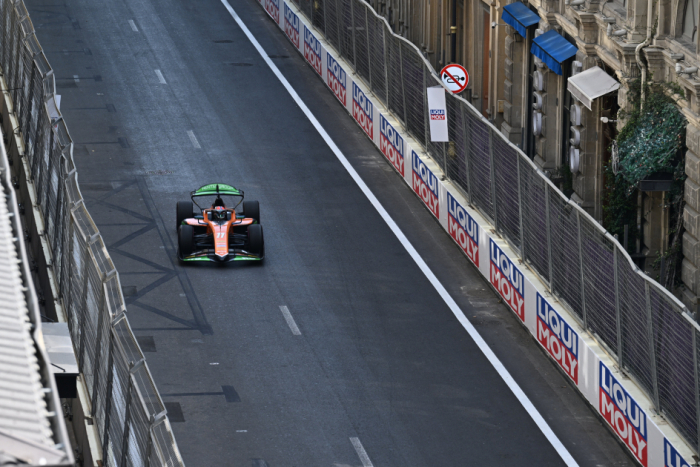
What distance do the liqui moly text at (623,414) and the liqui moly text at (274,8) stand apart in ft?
81.1

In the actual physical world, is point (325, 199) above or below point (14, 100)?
below

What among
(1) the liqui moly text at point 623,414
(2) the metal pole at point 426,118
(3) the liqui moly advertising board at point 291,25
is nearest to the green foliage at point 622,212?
(2) the metal pole at point 426,118

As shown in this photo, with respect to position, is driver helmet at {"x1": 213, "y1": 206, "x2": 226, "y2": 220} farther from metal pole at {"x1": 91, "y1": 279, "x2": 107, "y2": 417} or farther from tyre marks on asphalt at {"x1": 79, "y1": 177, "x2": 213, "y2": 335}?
metal pole at {"x1": 91, "y1": 279, "x2": 107, "y2": 417}

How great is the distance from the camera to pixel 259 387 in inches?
750

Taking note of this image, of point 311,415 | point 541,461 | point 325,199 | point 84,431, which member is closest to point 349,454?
point 311,415

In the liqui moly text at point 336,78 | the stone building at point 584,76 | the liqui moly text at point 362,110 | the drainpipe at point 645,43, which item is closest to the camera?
the stone building at point 584,76

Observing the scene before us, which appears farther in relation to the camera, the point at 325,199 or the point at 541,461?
the point at 325,199

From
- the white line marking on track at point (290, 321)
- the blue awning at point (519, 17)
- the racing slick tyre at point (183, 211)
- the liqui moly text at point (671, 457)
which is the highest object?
the blue awning at point (519, 17)

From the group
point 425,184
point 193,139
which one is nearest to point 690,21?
point 425,184

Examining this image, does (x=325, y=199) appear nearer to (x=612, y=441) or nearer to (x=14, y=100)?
(x=14, y=100)

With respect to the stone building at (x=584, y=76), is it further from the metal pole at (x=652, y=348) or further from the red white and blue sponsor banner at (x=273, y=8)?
the red white and blue sponsor banner at (x=273, y=8)

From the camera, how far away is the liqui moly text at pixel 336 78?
3288 cm

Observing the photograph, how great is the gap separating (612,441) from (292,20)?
23133mm

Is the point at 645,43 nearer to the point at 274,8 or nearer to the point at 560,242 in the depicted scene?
the point at 560,242
